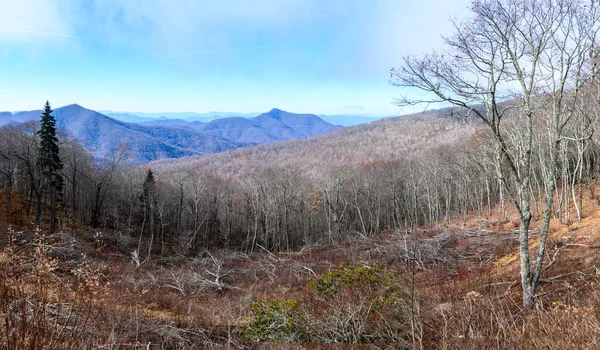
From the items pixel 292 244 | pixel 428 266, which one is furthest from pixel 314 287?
pixel 292 244

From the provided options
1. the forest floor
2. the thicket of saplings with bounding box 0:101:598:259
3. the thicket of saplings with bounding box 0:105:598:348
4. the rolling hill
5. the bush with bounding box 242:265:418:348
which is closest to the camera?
the forest floor

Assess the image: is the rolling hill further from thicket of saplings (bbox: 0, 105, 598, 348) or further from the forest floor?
the forest floor

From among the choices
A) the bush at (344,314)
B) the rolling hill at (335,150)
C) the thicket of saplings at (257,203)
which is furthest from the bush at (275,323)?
the rolling hill at (335,150)

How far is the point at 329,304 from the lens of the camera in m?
6.56

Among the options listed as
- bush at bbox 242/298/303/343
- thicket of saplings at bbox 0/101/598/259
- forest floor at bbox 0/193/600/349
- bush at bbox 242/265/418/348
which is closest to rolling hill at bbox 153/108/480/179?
thicket of saplings at bbox 0/101/598/259

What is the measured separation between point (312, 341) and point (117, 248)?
31.3 meters

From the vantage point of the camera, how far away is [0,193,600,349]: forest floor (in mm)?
2625

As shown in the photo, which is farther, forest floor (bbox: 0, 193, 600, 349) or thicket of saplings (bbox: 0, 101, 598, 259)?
thicket of saplings (bbox: 0, 101, 598, 259)

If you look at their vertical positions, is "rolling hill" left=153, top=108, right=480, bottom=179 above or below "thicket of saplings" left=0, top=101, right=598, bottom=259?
above

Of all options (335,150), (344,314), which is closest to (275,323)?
(344,314)

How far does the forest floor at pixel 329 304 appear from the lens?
2625 millimetres

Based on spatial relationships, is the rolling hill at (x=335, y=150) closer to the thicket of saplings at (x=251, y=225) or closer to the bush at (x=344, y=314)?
the thicket of saplings at (x=251, y=225)

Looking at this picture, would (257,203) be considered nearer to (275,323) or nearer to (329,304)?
(329,304)

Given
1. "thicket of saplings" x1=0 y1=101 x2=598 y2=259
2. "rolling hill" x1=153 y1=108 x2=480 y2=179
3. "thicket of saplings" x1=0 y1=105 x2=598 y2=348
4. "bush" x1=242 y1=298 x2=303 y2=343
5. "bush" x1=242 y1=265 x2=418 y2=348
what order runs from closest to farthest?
"thicket of saplings" x1=0 y1=105 x2=598 y2=348, "bush" x1=242 y1=265 x2=418 y2=348, "bush" x1=242 y1=298 x2=303 y2=343, "thicket of saplings" x1=0 y1=101 x2=598 y2=259, "rolling hill" x1=153 y1=108 x2=480 y2=179
